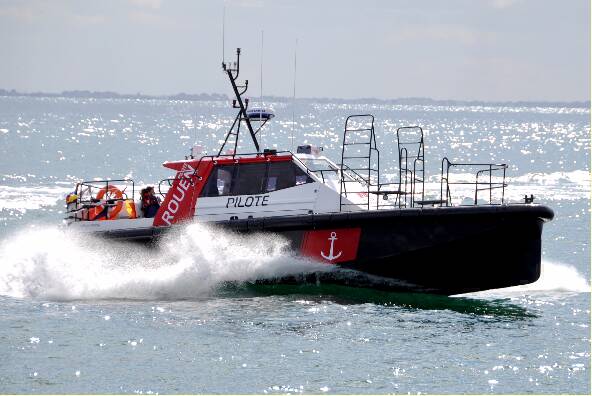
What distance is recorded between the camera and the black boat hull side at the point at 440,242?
15.9m

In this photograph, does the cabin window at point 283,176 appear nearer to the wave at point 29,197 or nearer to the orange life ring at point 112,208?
the orange life ring at point 112,208

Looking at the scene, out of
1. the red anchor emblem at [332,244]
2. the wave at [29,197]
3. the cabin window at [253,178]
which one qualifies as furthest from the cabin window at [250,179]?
the wave at [29,197]

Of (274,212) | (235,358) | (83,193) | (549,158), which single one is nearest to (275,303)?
(274,212)

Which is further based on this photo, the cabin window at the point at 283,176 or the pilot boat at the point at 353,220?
the cabin window at the point at 283,176

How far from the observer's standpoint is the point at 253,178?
17.0 meters

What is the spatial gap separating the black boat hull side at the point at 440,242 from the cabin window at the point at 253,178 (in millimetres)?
611

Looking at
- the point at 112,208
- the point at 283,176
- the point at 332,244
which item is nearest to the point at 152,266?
the point at 112,208

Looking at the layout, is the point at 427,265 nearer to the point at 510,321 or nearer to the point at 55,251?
the point at 510,321

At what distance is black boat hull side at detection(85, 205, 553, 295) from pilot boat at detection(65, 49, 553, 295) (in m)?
0.01

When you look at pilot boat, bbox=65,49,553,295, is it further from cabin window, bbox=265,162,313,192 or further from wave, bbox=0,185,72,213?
wave, bbox=0,185,72,213

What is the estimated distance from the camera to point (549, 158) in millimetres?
62812

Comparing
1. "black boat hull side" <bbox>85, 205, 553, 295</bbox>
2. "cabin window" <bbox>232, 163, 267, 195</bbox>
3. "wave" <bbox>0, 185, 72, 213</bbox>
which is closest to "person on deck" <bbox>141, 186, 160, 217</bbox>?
"cabin window" <bbox>232, 163, 267, 195</bbox>

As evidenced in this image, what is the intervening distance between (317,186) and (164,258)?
8.29ft

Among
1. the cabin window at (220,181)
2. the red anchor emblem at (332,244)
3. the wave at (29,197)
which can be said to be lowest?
the wave at (29,197)
